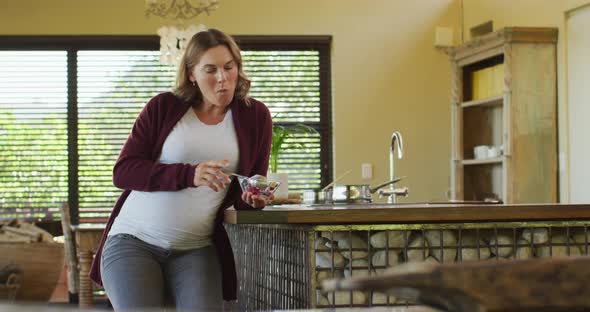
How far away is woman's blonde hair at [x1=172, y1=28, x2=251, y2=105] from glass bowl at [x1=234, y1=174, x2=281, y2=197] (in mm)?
231

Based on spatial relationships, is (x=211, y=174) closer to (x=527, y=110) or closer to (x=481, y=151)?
(x=527, y=110)

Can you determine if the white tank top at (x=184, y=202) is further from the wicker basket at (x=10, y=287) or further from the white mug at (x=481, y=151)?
the white mug at (x=481, y=151)

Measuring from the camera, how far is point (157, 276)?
2182mm

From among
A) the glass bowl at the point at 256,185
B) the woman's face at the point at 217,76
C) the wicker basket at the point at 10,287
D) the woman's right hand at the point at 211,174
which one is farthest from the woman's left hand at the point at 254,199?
the wicker basket at the point at 10,287

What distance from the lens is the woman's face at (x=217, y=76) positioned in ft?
7.47

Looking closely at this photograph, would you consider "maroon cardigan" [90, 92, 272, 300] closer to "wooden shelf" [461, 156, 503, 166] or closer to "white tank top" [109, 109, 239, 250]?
"white tank top" [109, 109, 239, 250]

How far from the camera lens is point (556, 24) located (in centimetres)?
580

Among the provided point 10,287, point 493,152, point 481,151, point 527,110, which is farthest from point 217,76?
point 481,151

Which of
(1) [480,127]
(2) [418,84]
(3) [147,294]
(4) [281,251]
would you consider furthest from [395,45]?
(3) [147,294]

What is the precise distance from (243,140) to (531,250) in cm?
84

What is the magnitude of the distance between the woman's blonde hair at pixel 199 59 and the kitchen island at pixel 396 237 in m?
0.31

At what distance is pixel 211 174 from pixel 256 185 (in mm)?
173

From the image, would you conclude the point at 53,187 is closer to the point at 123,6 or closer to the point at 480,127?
the point at 123,6

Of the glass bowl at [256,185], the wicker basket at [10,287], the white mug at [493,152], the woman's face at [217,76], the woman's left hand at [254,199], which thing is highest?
the woman's face at [217,76]
